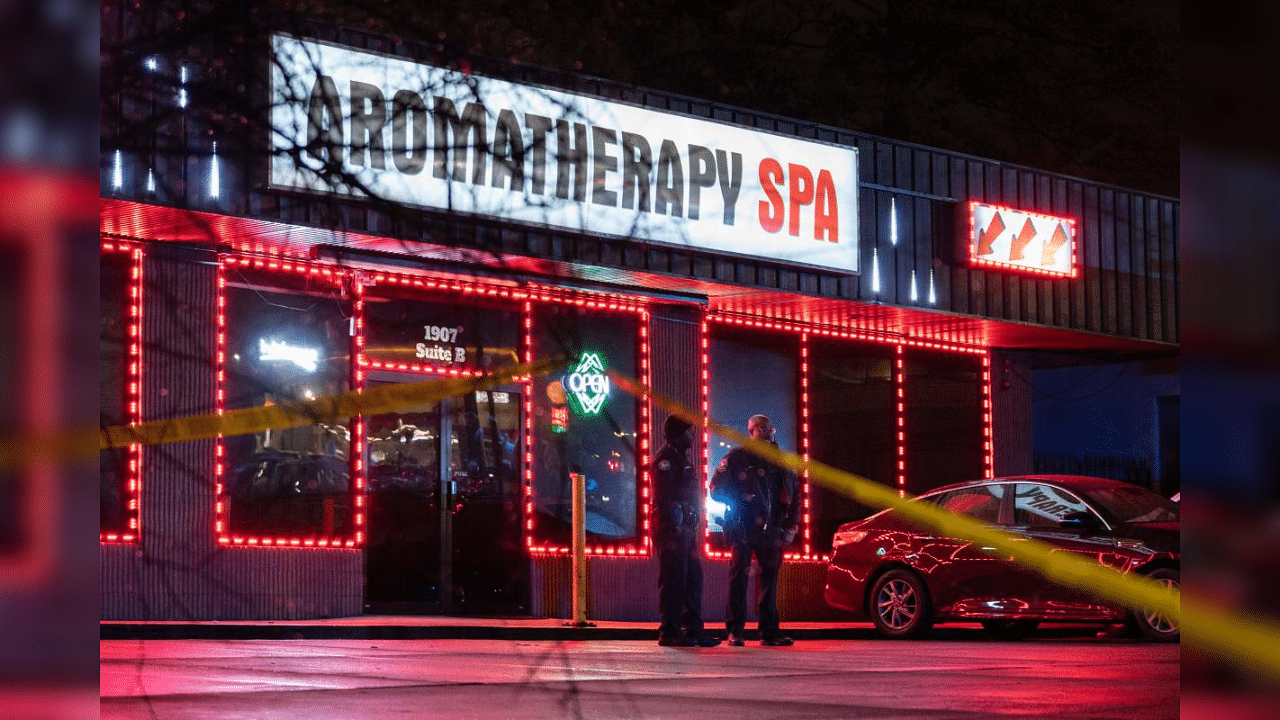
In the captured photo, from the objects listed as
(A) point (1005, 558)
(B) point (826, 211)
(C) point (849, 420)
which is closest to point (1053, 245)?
(C) point (849, 420)

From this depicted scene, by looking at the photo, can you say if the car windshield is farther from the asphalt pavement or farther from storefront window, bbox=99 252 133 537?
storefront window, bbox=99 252 133 537

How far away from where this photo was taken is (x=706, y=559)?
58.6 ft

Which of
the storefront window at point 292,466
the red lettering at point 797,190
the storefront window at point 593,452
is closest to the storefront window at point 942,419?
the red lettering at point 797,190

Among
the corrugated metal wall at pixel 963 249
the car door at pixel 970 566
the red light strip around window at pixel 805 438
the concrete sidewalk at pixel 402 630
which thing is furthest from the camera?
the red light strip around window at pixel 805 438

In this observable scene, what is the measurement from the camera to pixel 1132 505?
14.8m

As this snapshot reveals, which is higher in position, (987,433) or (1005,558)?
(987,433)

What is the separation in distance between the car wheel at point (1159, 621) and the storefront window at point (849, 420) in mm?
5615

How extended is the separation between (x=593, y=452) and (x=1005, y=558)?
4694 millimetres

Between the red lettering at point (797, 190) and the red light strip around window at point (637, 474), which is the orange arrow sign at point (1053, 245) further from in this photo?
the red light strip around window at point (637, 474)

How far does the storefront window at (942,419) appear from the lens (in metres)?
20.4

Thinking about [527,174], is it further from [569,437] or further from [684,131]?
[569,437]

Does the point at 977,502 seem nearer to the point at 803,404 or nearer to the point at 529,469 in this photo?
the point at 803,404

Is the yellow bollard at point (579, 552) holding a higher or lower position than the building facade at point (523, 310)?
lower

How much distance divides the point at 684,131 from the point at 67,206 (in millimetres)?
12328
